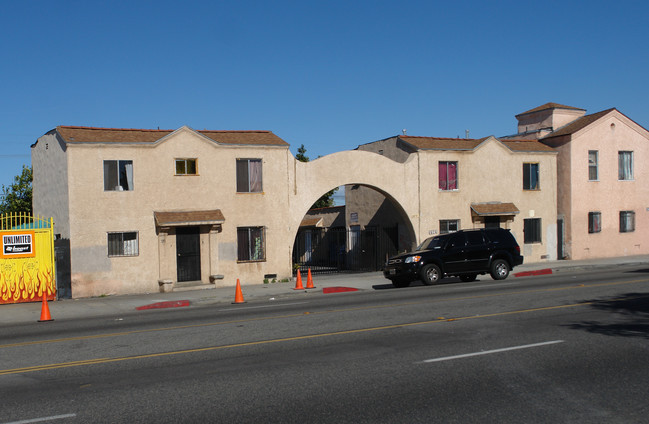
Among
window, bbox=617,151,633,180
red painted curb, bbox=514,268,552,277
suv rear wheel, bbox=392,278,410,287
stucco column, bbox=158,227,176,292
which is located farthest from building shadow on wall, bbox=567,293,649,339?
window, bbox=617,151,633,180

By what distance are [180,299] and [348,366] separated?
13365 mm

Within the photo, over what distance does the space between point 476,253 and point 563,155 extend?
12.6 m

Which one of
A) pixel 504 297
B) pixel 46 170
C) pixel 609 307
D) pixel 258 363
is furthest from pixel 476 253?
pixel 46 170

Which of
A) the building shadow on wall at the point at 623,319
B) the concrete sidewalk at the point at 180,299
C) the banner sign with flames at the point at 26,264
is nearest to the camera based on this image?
the building shadow on wall at the point at 623,319

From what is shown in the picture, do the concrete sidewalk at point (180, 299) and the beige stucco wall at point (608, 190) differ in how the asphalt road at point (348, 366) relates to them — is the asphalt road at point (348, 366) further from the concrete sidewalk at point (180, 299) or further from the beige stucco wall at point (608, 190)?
the beige stucco wall at point (608, 190)

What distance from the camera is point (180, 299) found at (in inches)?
825

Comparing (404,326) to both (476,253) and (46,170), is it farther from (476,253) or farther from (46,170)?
(46,170)

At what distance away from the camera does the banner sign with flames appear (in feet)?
69.1

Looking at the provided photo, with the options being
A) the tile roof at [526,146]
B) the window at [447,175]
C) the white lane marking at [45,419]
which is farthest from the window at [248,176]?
the white lane marking at [45,419]

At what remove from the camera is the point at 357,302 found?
→ 16797 millimetres

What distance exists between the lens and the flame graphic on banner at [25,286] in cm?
2108

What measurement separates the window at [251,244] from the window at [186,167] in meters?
2.98

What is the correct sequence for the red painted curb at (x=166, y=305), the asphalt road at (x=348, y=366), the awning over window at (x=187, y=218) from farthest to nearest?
the awning over window at (x=187, y=218) < the red painted curb at (x=166, y=305) < the asphalt road at (x=348, y=366)

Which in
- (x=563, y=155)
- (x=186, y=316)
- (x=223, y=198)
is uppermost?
(x=563, y=155)
